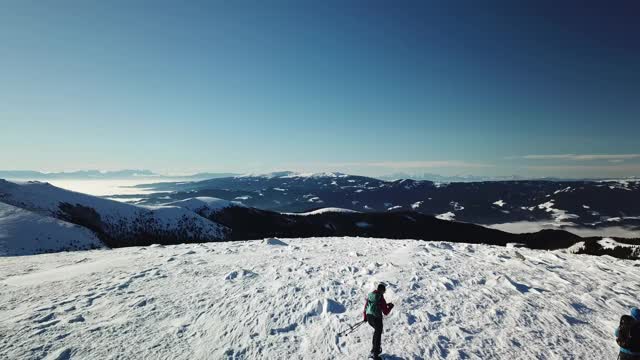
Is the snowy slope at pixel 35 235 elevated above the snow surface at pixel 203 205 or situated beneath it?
elevated above

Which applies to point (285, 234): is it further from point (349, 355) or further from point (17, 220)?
point (349, 355)

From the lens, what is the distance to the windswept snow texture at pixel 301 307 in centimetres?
1005

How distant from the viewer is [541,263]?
68.0 feet

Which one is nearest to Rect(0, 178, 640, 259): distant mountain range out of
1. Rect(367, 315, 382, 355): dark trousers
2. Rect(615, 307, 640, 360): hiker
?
Rect(615, 307, 640, 360): hiker

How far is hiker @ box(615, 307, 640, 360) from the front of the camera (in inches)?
317

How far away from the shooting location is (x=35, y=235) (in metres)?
36.5

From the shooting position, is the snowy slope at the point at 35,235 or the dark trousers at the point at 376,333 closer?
the dark trousers at the point at 376,333

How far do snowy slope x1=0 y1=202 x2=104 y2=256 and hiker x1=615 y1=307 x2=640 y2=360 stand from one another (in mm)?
43831

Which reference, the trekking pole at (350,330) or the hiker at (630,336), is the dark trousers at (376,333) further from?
the hiker at (630,336)

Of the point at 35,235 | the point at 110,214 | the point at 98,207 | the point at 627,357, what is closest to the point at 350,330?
the point at 627,357

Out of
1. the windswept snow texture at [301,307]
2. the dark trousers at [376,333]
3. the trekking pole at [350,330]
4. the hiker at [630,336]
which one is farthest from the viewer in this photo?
the trekking pole at [350,330]

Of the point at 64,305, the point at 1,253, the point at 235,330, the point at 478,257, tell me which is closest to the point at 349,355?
the point at 235,330

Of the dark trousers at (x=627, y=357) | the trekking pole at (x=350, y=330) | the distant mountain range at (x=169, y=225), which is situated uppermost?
the dark trousers at (x=627, y=357)

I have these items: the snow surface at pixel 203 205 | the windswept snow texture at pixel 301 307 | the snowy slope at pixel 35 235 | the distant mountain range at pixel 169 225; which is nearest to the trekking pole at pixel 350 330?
the windswept snow texture at pixel 301 307
